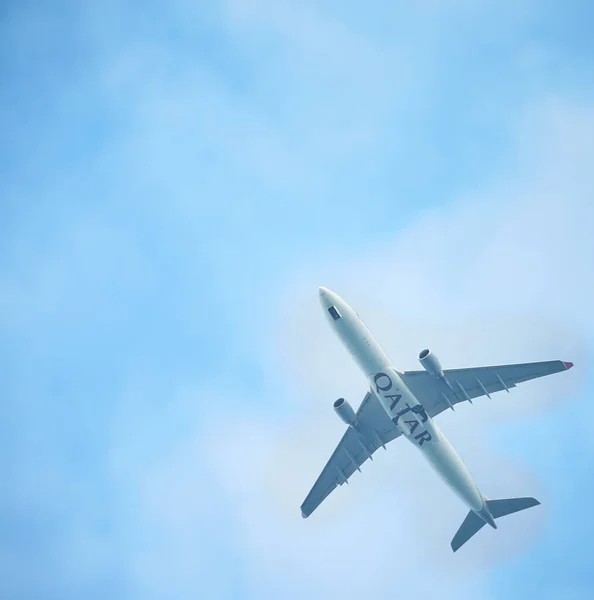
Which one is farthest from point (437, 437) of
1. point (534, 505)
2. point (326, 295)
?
point (326, 295)

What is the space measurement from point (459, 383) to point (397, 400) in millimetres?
6137

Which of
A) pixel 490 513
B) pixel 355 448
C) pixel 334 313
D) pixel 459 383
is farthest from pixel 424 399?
pixel 334 313

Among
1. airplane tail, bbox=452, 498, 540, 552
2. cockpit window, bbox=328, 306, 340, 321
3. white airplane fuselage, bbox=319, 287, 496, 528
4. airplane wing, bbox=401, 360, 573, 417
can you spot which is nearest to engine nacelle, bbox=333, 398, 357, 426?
white airplane fuselage, bbox=319, 287, 496, 528

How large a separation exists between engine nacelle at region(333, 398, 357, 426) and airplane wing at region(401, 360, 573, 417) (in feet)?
18.4

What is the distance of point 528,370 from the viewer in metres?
56.9

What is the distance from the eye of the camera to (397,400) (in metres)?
56.9

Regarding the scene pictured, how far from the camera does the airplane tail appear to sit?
194 ft

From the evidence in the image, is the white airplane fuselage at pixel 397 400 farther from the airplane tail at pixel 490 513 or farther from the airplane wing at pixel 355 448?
the airplane wing at pixel 355 448

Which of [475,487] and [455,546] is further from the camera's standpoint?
[455,546]

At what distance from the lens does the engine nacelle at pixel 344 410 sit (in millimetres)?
60781

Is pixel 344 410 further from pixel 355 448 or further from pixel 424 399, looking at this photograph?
pixel 424 399

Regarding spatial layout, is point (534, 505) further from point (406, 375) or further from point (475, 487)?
point (406, 375)

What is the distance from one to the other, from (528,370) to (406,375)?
953 cm

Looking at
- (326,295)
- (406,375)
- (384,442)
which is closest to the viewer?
(326,295)
